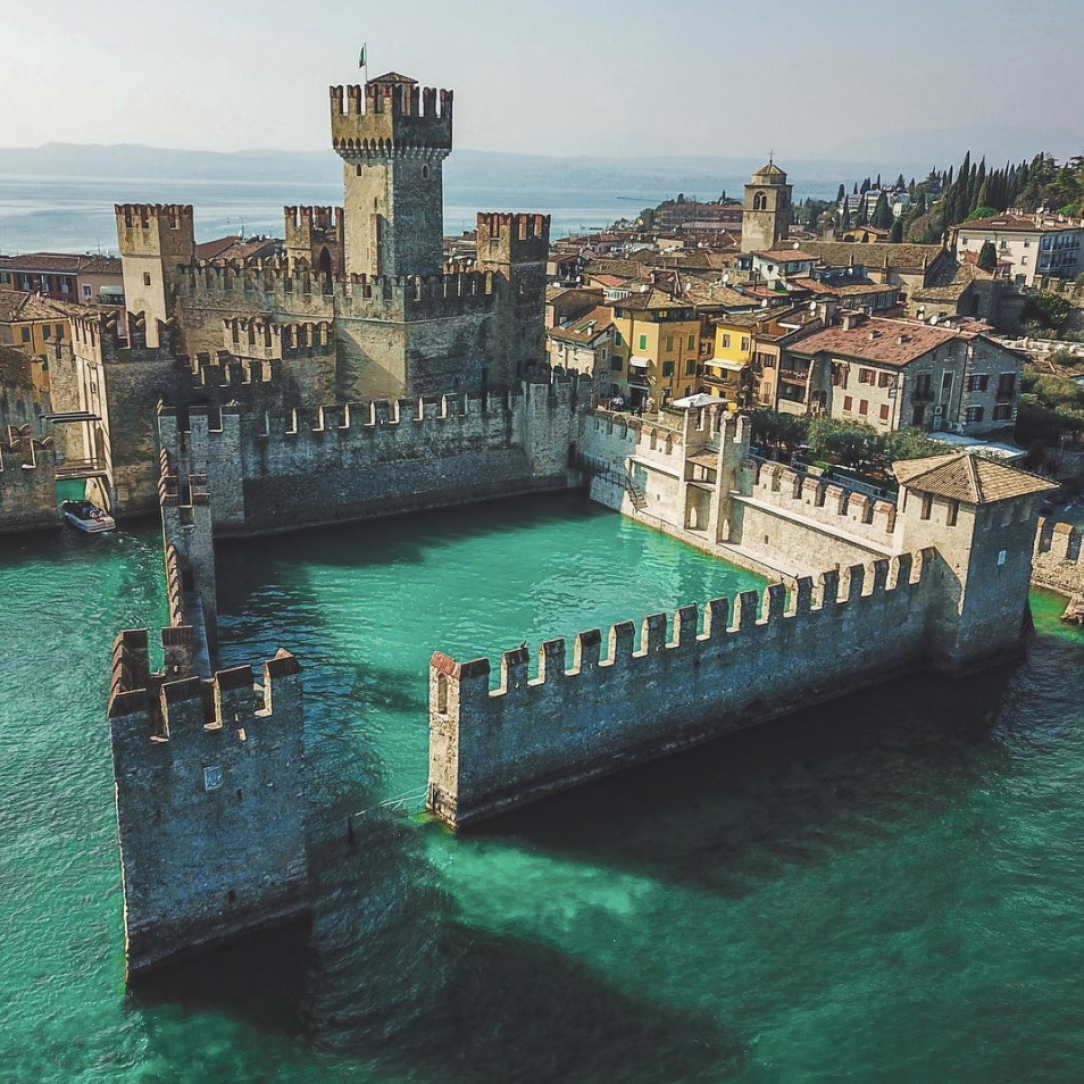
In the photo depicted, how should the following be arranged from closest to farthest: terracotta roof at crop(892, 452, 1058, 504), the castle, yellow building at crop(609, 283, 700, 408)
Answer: the castle, terracotta roof at crop(892, 452, 1058, 504), yellow building at crop(609, 283, 700, 408)

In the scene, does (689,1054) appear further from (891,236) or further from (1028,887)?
(891,236)

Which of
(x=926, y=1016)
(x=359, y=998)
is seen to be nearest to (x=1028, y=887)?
(x=926, y=1016)

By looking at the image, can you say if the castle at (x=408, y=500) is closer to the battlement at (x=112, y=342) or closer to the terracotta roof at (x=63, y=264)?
the battlement at (x=112, y=342)

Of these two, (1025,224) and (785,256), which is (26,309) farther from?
(1025,224)

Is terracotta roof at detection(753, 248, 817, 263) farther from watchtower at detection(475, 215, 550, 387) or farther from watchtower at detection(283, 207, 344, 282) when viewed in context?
watchtower at detection(283, 207, 344, 282)

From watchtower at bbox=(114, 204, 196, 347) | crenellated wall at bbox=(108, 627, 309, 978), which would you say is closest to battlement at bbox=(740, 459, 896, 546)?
crenellated wall at bbox=(108, 627, 309, 978)

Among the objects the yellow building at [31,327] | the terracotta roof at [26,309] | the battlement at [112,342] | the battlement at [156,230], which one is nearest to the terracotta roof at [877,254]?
the terracotta roof at [26,309]

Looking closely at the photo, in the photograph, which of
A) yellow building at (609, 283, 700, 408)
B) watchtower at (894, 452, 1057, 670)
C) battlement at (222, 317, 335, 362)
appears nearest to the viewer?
watchtower at (894, 452, 1057, 670)
